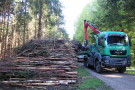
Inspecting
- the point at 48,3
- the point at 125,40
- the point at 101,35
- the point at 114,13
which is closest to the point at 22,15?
the point at 48,3

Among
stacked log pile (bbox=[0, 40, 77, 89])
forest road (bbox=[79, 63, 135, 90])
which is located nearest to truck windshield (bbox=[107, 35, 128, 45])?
forest road (bbox=[79, 63, 135, 90])

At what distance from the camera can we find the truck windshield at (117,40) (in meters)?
12.1

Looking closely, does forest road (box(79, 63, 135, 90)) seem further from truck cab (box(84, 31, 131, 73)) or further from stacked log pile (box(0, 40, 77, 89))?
stacked log pile (box(0, 40, 77, 89))

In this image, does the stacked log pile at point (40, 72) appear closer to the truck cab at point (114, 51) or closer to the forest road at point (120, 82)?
the forest road at point (120, 82)

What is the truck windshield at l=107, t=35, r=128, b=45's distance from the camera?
475 inches

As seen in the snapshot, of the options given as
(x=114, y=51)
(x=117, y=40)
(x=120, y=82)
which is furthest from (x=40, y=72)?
(x=117, y=40)

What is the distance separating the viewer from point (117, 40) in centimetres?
1224

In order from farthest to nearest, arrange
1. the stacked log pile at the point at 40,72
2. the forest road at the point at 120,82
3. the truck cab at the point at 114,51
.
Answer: the truck cab at the point at 114,51 < the forest road at the point at 120,82 < the stacked log pile at the point at 40,72

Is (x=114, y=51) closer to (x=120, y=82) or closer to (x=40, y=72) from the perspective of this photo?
(x=120, y=82)

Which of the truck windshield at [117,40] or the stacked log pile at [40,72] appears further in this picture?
the truck windshield at [117,40]

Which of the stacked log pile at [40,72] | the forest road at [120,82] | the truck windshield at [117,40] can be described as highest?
the truck windshield at [117,40]

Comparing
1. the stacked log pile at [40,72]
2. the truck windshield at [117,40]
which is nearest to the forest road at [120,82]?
the stacked log pile at [40,72]

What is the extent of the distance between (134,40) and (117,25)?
9.51ft

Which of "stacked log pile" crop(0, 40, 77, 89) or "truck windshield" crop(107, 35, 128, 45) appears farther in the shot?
"truck windshield" crop(107, 35, 128, 45)
